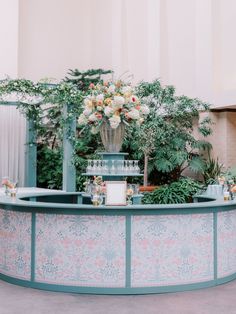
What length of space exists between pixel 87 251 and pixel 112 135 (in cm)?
161

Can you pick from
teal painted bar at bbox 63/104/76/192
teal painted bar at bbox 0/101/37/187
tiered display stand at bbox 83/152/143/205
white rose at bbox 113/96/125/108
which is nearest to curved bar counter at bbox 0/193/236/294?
tiered display stand at bbox 83/152/143/205

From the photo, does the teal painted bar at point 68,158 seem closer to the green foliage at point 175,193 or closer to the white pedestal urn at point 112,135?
the green foliage at point 175,193

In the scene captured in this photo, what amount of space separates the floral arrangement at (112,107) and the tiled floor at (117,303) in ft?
7.04

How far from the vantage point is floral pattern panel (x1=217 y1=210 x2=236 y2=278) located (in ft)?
20.8

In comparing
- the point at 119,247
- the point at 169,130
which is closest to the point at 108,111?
the point at 119,247

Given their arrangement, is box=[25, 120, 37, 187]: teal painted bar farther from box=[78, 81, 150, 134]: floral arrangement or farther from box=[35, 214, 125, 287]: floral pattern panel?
box=[35, 214, 125, 287]: floral pattern panel

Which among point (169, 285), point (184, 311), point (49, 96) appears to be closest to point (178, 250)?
point (169, 285)

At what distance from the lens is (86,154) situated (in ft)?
47.7

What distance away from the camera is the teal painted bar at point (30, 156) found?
14.5 meters

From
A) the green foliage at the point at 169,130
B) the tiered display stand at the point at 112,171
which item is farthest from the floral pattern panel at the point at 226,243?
the green foliage at the point at 169,130

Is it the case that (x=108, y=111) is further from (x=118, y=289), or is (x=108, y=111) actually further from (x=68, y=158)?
(x=68, y=158)

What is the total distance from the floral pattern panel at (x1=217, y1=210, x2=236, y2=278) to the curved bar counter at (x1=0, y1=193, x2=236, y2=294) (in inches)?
2.7

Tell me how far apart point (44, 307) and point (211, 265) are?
82.7 inches

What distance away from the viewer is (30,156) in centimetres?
1466
